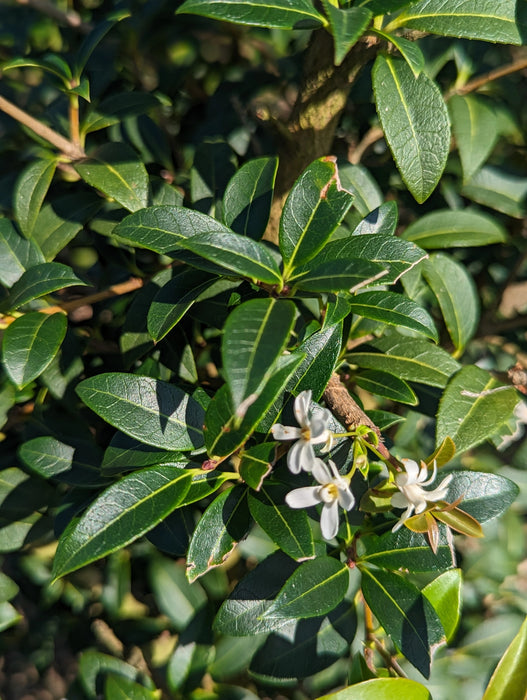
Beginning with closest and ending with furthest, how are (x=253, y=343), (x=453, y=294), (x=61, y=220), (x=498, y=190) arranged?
1. (x=253, y=343)
2. (x=61, y=220)
3. (x=453, y=294)
4. (x=498, y=190)

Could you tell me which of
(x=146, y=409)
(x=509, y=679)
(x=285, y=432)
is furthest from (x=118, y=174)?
(x=509, y=679)

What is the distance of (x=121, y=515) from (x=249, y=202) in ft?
1.36

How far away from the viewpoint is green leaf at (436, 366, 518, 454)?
84 cm

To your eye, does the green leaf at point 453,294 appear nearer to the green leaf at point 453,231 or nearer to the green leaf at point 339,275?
the green leaf at point 453,231

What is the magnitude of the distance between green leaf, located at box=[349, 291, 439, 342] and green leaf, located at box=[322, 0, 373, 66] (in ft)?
0.84

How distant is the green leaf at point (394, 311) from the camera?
0.72 meters

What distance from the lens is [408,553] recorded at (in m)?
0.79

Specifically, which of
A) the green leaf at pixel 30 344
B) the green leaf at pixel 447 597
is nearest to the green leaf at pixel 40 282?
the green leaf at pixel 30 344

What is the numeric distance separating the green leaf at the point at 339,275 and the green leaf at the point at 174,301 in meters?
0.14

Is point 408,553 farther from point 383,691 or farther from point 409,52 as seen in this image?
point 409,52

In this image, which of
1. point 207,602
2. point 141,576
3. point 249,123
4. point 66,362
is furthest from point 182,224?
point 141,576

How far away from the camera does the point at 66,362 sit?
967 millimetres

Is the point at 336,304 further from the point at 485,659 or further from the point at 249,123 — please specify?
the point at 485,659

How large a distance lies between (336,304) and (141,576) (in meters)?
0.91
